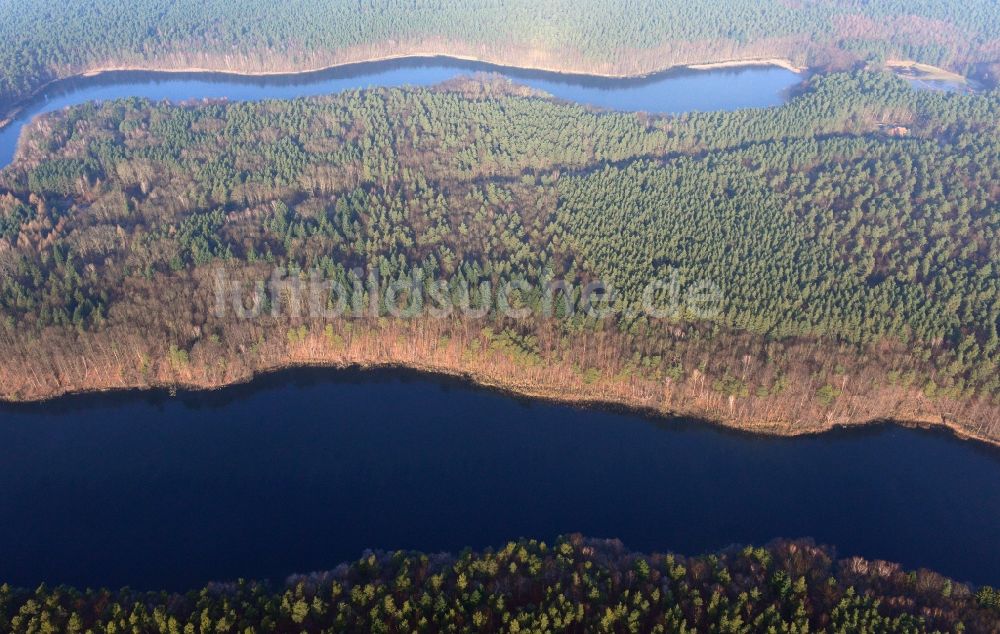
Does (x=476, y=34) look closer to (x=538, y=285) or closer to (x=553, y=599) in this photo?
(x=538, y=285)

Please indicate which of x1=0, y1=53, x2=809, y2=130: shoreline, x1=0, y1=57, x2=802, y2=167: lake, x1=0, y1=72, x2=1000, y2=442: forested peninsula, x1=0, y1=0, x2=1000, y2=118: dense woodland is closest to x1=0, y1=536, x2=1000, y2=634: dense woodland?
x1=0, y1=72, x2=1000, y2=442: forested peninsula

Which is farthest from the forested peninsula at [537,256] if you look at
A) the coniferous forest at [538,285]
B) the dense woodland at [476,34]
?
the dense woodland at [476,34]

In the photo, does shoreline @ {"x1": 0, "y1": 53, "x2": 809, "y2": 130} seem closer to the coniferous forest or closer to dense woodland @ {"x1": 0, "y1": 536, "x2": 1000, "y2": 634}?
the coniferous forest

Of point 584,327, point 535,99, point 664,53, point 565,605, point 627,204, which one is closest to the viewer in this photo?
point 565,605

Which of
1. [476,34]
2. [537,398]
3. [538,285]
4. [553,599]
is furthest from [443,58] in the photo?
[553,599]

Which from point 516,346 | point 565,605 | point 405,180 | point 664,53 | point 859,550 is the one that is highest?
point 664,53

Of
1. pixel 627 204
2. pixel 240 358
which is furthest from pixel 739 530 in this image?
pixel 240 358

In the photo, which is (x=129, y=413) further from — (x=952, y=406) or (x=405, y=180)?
(x=952, y=406)
